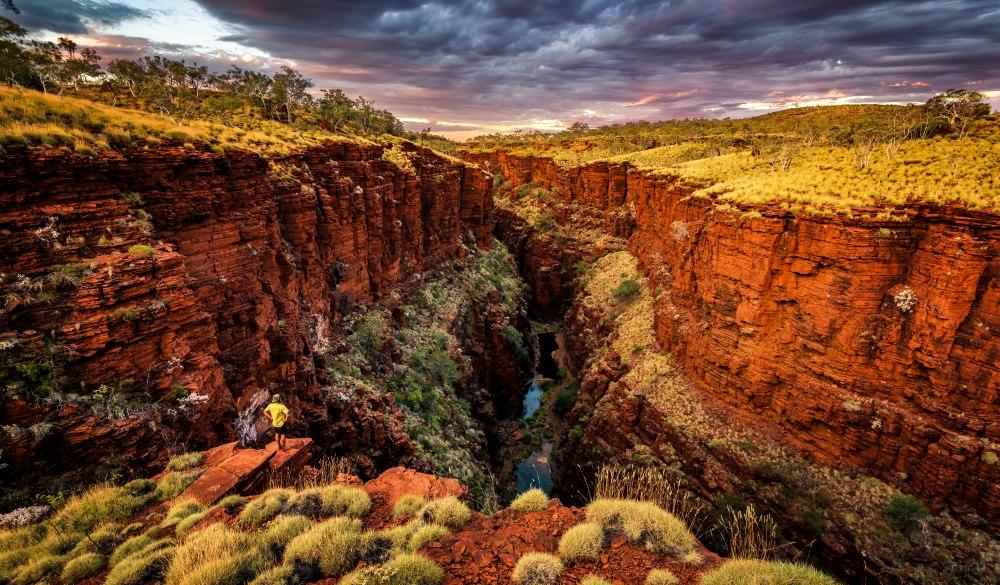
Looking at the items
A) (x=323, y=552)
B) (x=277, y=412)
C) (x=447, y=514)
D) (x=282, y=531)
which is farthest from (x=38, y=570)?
(x=447, y=514)

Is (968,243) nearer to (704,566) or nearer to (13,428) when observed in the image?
(704,566)

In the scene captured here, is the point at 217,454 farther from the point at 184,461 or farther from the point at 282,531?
the point at 282,531

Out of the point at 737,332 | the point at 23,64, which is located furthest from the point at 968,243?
the point at 23,64

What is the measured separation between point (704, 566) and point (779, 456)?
604 inches

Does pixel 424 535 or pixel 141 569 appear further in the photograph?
pixel 424 535

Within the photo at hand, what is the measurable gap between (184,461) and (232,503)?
2686mm

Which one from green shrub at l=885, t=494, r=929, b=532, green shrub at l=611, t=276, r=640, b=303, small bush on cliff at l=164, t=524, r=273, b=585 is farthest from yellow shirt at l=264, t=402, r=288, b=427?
green shrub at l=611, t=276, r=640, b=303

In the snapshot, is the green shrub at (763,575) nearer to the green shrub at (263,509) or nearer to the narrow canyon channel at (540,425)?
the green shrub at (263,509)

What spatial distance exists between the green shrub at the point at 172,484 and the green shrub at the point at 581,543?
866 centimetres

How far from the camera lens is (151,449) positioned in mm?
10078

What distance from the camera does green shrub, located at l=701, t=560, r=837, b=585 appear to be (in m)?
5.98

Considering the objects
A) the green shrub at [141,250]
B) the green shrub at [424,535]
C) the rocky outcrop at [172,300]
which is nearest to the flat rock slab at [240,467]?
the rocky outcrop at [172,300]

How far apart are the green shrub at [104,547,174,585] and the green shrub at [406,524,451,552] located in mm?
3901

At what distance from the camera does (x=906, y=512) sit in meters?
15.2
